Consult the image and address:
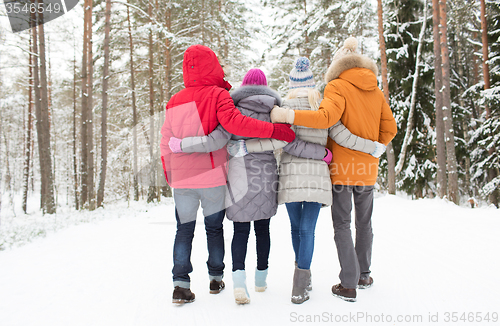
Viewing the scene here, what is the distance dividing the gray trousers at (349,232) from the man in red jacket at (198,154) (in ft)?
2.70

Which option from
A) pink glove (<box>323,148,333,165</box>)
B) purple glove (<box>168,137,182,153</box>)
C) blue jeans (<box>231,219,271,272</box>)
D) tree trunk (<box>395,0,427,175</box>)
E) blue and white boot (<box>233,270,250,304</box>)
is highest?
tree trunk (<box>395,0,427,175</box>)

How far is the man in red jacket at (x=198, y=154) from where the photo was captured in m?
2.69

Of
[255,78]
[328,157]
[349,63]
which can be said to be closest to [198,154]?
[255,78]

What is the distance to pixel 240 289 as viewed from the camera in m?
2.65

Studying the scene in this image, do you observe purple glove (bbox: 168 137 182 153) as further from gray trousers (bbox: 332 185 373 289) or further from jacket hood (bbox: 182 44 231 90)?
gray trousers (bbox: 332 185 373 289)

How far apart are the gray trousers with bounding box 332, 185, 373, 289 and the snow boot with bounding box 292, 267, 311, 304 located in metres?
0.36

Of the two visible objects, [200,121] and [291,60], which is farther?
[291,60]

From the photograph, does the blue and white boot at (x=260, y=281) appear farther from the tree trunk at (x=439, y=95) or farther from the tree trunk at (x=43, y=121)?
the tree trunk at (x=43, y=121)

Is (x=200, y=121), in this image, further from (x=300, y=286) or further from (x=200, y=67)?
(x=300, y=286)

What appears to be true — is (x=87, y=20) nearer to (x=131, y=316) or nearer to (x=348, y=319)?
(x=131, y=316)

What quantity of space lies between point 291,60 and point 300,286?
55.8 feet

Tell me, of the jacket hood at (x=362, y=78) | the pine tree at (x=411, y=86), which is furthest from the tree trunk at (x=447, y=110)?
the jacket hood at (x=362, y=78)

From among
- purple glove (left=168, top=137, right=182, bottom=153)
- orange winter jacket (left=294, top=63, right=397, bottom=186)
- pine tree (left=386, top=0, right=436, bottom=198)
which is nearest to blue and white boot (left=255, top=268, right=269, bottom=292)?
orange winter jacket (left=294, top=63, right=397, bottom=186)

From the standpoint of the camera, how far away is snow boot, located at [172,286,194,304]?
264 centimetres
